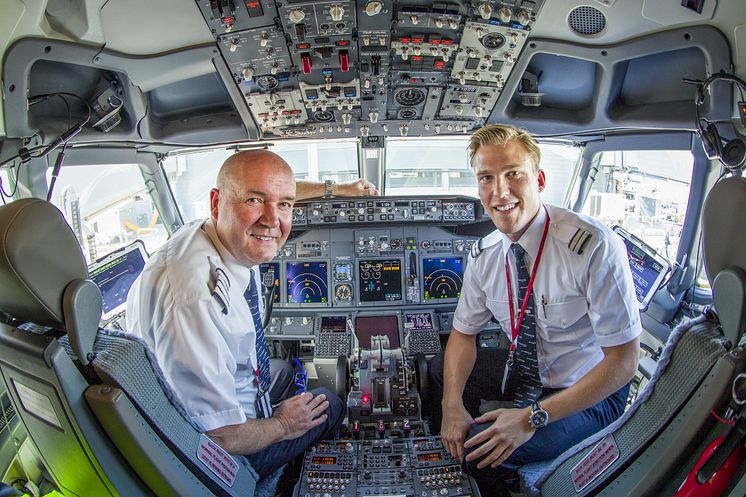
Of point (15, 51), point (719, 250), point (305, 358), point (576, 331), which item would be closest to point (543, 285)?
point (576, 331)

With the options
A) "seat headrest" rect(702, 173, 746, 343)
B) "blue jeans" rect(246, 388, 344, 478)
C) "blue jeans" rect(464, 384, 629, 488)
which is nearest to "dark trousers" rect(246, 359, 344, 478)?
"blue jeans" rect(246, 388, 344, 478)

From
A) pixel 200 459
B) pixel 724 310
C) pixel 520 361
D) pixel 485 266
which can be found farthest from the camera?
pixel 485 266

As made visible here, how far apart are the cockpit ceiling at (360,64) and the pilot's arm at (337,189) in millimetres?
488

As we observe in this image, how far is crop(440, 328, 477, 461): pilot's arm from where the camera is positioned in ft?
6.18

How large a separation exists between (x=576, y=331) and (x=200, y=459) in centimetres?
161

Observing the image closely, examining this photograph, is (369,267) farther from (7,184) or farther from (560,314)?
(7,184)

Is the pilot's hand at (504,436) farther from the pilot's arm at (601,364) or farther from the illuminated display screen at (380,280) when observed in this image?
the illuminated display screen at (380,280)

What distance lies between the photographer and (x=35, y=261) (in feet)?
3.15

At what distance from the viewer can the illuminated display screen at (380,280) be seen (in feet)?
11.7

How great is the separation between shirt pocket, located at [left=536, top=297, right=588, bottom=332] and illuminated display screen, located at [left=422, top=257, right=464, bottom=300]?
1.67m

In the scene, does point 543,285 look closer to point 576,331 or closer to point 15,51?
point 576,331

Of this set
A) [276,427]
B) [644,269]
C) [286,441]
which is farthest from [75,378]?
[644,269]

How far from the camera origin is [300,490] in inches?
72.0

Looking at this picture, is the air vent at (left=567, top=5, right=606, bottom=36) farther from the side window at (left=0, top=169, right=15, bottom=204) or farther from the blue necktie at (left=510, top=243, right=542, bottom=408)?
the side window at (left=0, top=169, right=15, bottom=204)
